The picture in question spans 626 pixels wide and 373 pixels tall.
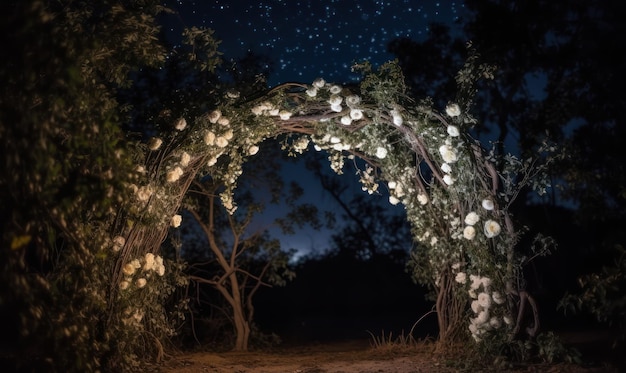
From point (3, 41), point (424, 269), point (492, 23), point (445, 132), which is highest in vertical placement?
point (492, 23)

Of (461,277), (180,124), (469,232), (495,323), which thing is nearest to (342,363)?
(461,277)

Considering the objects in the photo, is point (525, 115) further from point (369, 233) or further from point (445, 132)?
point (445, 132)

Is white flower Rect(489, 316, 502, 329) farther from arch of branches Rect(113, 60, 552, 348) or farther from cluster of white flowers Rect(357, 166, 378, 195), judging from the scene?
cluster of white flowers Rect(357, 166, 378, 195)

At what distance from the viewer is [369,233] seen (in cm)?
1420

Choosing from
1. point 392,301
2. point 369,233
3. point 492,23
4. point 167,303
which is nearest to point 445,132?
point 167,303

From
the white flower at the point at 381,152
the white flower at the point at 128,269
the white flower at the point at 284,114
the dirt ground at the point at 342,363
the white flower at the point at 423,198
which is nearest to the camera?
the white flower at the point at 128,269

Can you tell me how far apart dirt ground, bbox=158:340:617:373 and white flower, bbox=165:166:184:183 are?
182cm

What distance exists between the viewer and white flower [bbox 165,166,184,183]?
5.81m

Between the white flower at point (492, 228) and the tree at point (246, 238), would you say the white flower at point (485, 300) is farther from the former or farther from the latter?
the tree at point (246, 238)

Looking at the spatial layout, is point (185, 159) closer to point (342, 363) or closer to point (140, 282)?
point (140, 282)

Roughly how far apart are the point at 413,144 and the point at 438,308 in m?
1.93

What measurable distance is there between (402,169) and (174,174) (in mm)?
2568

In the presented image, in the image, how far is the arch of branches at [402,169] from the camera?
5895 millimetres

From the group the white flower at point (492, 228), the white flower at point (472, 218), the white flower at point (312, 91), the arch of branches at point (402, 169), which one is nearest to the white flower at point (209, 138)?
Result: the arch of branches at point (402, 169)
